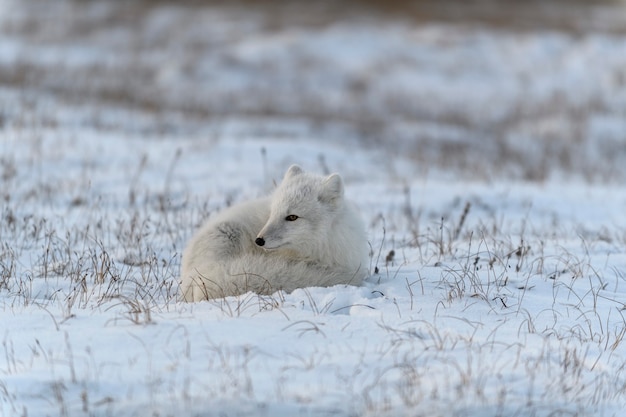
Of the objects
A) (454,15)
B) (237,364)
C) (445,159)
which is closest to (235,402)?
(237,364)

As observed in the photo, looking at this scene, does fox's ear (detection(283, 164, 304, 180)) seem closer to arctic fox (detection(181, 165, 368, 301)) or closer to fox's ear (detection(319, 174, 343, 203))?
arctic fox (detection(181, 165, 368, 301))

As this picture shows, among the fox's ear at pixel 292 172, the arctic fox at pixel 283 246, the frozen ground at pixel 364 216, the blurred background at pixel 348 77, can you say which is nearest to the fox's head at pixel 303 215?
the arctic fox at pixel 283 246

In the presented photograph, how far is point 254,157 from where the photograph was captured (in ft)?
42.0

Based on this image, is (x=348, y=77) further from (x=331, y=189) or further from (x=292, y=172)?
(x=331, y=189)

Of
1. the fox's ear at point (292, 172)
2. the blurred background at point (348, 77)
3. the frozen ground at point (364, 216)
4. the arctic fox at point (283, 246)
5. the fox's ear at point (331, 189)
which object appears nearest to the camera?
the frozen ground at point (364, 216)

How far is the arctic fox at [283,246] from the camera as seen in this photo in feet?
15.5

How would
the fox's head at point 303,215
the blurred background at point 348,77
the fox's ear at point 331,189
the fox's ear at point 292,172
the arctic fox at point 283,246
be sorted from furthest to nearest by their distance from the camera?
the blurred background at point 348,77, the fox's ear at point 292,172, the fox's ear at point 331,189, the fox's head at point 303,215, the arctic fox at point 283,246

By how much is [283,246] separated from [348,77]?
22.3m

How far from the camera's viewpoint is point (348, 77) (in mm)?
26641

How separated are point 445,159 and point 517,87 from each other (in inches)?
500

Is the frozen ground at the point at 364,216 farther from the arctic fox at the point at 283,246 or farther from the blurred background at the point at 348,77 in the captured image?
the arctic fox at the point at 283,246

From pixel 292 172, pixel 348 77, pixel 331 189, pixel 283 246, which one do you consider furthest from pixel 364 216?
pixel 348 77

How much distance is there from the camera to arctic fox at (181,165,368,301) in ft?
15.5

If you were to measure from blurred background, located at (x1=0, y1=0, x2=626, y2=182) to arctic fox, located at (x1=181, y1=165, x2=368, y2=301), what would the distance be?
7.33 metres
